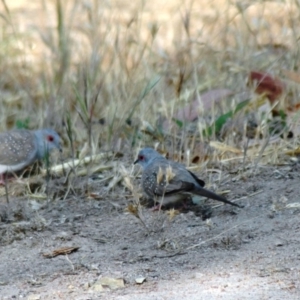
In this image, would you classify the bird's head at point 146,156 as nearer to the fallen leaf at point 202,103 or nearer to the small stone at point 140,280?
the fallen leaf at point 202,103

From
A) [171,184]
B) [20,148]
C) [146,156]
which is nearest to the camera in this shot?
[171,184]

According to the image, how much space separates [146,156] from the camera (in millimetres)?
5594

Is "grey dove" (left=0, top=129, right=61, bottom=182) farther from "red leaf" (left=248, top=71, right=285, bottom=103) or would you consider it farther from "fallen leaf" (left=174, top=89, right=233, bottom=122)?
"red leaf" (left=248, top=71, right=285, bottom=103)

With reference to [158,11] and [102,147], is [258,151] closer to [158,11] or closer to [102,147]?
[102,147]

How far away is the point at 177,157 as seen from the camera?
598 cm

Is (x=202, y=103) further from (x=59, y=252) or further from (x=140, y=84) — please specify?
(x=59, y=252)

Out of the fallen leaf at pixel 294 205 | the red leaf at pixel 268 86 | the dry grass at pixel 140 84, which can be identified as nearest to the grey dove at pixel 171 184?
the fallen leaf at pixel 294 205

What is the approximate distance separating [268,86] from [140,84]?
1.00m

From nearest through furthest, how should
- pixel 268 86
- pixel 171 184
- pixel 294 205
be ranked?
pixel 294 205
pixel 171 184
pixel 268 86

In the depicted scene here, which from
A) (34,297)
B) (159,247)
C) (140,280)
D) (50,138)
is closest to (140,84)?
(50,138)

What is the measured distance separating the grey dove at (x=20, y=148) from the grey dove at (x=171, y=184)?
3.45ft

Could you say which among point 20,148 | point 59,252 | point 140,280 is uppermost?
point 140,280

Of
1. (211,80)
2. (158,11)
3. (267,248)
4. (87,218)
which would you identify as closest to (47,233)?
(87,218)

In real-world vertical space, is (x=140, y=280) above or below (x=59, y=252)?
above
